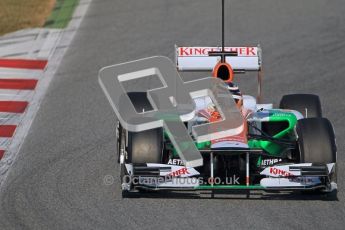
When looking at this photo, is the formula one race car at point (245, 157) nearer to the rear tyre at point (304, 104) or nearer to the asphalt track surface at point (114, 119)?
the asphalt track surface at point (114, 119)

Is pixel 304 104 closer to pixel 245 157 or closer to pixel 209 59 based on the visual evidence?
pixel 209 59

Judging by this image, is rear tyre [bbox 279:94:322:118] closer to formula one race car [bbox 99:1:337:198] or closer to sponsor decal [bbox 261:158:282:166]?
formula one race car [bbox 99:1:337:198]

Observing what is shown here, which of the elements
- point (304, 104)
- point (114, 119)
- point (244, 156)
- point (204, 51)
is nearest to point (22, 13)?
point (114, 119)

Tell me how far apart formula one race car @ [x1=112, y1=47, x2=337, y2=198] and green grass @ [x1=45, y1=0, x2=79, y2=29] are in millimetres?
8651

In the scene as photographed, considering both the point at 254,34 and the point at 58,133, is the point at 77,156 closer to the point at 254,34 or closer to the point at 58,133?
the point at 58,133

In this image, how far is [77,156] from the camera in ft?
45.9

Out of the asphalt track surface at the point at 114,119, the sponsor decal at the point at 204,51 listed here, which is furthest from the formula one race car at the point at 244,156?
the sponsor decal at the point at 204,51

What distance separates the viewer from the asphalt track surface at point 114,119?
11.6m

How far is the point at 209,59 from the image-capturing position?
551 inches

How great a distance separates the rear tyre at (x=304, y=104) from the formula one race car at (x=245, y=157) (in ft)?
1.93

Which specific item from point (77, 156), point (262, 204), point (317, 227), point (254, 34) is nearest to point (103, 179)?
point (77, 156)

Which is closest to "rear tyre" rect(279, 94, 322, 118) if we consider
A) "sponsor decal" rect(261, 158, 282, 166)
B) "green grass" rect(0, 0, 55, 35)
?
"sponsor decal" rect(261, 158, 282, 166)

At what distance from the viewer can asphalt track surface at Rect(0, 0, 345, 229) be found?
38.1 feet

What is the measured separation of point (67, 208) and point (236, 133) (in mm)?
2137
